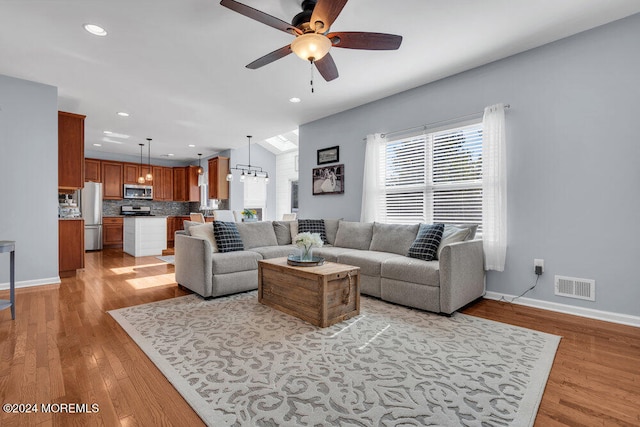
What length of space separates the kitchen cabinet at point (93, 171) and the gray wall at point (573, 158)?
352 inches

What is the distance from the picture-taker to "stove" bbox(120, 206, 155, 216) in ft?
28.5

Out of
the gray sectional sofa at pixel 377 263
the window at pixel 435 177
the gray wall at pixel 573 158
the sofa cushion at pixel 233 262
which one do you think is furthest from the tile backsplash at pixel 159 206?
the gray wall at pixel 573 158

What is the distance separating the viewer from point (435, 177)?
4.05 metres

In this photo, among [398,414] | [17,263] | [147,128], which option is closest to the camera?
[398,414]

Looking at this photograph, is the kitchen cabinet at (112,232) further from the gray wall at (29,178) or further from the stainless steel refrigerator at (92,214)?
the gray wall at (29,178)

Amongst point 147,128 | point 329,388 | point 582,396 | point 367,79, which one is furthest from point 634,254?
point 147,128

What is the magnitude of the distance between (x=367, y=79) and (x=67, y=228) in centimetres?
501

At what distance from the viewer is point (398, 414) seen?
149 cm

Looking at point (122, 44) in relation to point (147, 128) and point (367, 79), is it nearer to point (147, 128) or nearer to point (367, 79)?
point (367, 79)

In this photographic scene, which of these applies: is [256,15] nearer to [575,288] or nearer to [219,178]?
[575,288]

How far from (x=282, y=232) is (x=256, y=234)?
1.71 feet

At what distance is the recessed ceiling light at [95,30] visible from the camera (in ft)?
9.10

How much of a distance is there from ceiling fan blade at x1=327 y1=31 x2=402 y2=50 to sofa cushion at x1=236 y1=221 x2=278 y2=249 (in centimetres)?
280

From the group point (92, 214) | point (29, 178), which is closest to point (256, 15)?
point (29, 178)
